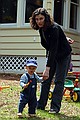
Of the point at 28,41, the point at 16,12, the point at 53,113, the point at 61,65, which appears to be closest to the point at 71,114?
the point at 53,113

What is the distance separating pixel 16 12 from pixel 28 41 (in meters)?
1.28

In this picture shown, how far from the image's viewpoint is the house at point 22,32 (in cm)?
1262

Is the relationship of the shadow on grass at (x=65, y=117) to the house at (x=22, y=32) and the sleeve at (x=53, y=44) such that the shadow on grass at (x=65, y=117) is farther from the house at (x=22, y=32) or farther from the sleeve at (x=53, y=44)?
the house at (x=22, y=32)

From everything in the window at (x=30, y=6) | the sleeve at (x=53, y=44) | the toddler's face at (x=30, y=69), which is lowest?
the toddler's face at (x=30, y=69)

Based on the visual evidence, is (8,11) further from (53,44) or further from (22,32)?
(53,44)

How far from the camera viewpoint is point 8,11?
43.8 ft

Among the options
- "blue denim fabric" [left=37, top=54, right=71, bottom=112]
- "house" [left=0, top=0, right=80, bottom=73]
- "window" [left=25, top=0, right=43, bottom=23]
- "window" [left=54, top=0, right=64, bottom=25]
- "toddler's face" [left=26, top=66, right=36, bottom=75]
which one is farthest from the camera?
"window" [left=54, top=0, right=64, bottom=25]

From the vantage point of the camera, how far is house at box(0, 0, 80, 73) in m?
12.6

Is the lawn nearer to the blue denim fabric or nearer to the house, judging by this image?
the blue denim fabric

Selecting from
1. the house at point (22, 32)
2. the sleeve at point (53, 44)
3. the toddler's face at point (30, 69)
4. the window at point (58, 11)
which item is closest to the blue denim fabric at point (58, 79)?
the sleeve at point (53, 44)

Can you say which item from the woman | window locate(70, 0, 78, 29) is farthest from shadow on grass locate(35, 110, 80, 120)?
window locate(70, 0, 78, 29)

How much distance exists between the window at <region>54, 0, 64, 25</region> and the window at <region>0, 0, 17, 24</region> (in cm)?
150

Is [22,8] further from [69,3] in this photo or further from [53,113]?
[53,113]

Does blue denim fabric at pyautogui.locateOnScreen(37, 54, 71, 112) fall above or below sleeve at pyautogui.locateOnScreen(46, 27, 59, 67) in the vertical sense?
below
